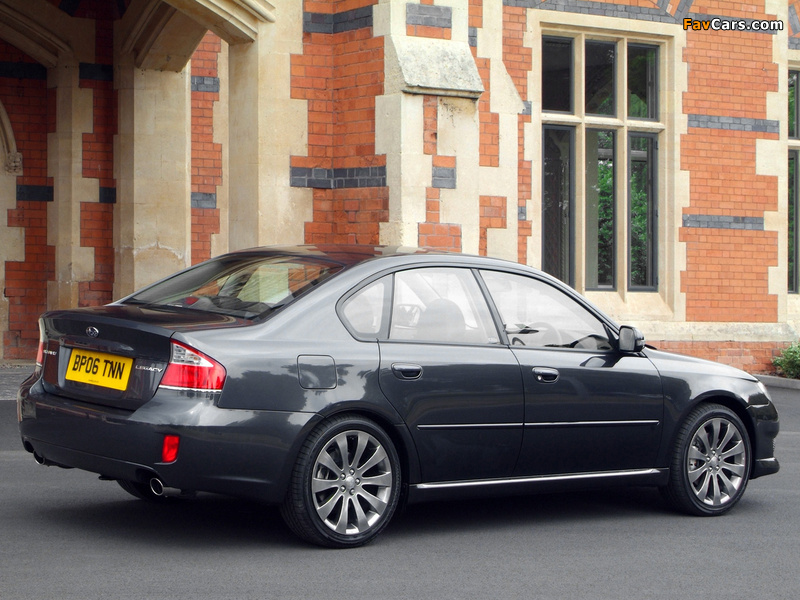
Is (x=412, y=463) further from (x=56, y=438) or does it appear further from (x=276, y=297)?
(x=56, y=438)

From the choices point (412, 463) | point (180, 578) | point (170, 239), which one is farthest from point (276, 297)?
point (170, 239)

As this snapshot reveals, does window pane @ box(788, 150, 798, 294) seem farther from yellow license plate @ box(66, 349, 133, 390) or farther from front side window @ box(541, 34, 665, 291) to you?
yellow license plate @ box(66, 349, 133, 390)

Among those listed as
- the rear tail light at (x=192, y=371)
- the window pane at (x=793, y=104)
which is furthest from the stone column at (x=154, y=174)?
the rear tail light at (x=192, y=371)

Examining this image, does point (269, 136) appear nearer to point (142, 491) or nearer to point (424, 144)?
point (424, 144)

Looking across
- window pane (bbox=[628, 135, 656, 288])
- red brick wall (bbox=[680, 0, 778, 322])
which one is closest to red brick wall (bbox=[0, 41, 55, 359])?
window pane (bbox=[628, 135, 656, 288])

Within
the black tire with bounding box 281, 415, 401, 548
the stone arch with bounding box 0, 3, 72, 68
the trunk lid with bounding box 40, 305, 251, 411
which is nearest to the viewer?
the trunk lid with bounding box 40, 305, 251, 411

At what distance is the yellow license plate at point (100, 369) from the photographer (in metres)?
5.54

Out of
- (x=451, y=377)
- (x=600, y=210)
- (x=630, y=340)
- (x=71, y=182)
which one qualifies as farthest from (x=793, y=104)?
(x=451, y=377)

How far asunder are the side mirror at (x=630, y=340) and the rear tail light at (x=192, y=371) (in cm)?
227

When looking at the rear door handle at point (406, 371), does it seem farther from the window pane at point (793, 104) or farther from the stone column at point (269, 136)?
the window pane at point (793, 104)

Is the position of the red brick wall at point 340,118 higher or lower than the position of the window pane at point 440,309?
higher

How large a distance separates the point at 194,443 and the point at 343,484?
0.73 metres

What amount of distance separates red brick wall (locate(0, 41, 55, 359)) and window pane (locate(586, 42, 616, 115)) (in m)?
6.61

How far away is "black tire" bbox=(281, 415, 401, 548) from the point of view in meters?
5.55
